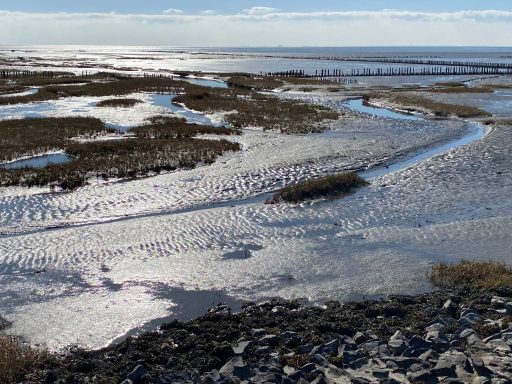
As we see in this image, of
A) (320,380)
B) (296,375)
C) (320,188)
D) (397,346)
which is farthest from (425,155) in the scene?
(320,380)

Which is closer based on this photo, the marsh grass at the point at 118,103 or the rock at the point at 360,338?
the rock at the point at 360,338

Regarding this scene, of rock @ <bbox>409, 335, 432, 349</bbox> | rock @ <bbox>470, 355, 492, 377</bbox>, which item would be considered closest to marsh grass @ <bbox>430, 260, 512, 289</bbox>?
rock @ <bbox>409, 335, 432, 349</bbox>

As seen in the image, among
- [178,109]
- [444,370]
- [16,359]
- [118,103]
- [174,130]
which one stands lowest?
[16,359]

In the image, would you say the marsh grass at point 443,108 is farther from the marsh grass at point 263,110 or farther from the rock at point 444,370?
the rock at point 444,370

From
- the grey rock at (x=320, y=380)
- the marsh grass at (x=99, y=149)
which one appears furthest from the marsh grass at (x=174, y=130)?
the grey rock at (x=320, y=380)

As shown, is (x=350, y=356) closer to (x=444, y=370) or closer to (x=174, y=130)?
(x=444, y=370)

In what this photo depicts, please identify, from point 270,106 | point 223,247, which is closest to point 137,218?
point 223,247
